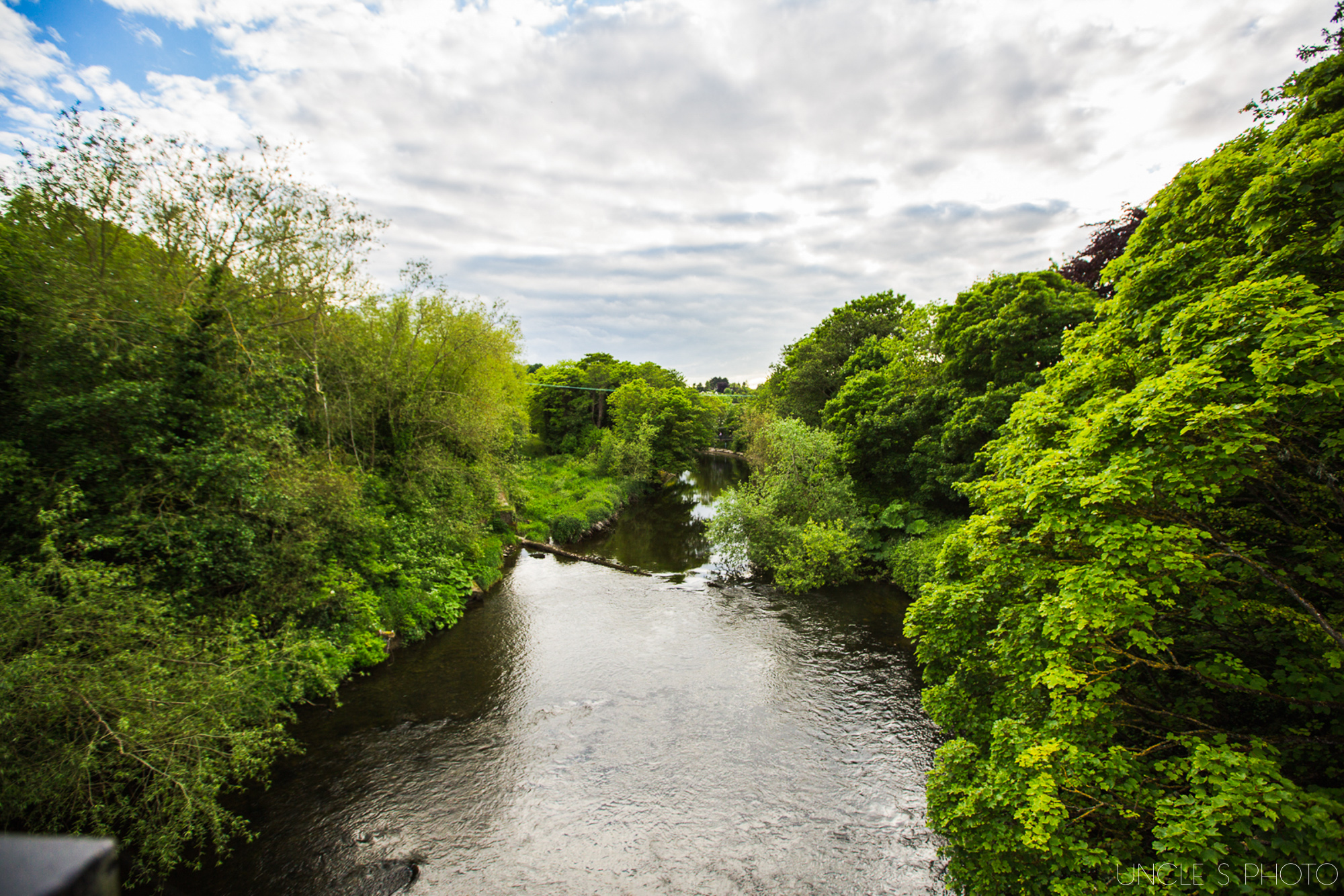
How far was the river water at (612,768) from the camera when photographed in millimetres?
9203

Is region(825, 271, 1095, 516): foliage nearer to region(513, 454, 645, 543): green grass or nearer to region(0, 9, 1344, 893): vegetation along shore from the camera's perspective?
region(0, 9, 1344, 893): vegetation along shore

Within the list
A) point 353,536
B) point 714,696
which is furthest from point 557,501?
point 714,696

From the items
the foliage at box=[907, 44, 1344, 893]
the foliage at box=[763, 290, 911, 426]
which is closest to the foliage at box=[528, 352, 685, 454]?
the foliage at box=[763, 290, 911, 426]

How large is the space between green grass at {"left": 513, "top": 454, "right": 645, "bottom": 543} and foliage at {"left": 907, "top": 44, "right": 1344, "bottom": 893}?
893 inches

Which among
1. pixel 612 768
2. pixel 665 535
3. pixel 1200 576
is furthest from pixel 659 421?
pixel 1200 576

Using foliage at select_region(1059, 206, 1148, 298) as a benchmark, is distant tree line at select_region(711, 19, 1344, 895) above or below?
below

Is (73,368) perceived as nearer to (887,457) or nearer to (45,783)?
(45,783)

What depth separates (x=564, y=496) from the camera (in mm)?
34969

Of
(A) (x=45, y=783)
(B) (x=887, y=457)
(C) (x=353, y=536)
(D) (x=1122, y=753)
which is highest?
(B) (x=887, y=457)

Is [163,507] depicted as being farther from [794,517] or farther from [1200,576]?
[794,517]

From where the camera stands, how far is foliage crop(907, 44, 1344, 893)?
220 inches

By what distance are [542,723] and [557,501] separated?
20939mm

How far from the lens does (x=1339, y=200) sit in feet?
20.2

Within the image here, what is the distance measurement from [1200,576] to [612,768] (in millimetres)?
10321
